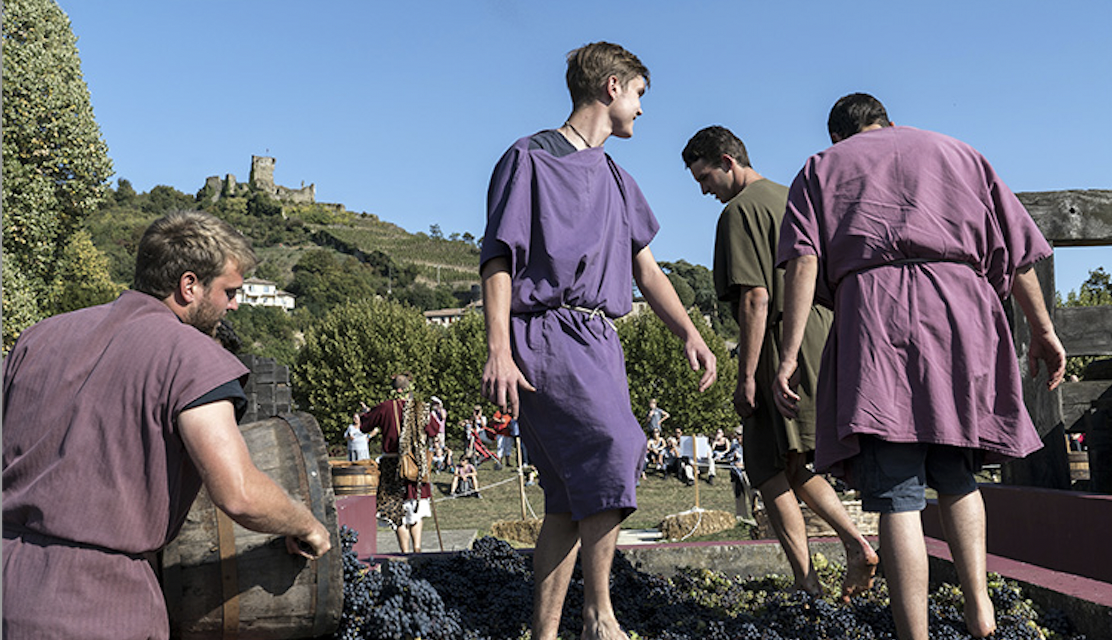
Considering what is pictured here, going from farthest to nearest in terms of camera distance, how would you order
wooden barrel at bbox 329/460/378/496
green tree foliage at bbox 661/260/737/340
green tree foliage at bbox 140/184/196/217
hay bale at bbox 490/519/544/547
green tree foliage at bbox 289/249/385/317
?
green tree foliage at bbox 140/184/196/217 → green tree foliage at bbox 289/249/385/317 → green tree foliage at bbox 661/260/737/340 → hay bale at bbox 490/519/544/547 → wooden barrel at bbox 329/460/378/496

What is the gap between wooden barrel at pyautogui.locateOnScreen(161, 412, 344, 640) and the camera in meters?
2.66

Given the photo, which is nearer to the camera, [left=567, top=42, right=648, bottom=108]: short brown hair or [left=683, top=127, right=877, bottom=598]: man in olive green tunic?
[left=567, top=42, right=648, bottom=108]: short brown hair

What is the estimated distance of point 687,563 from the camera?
4430mm

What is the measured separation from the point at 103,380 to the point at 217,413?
0.81ft

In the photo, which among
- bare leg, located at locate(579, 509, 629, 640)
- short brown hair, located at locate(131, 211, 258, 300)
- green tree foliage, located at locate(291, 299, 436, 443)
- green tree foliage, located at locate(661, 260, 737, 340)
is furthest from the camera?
green tree foliage, located at locate(661, 260, 737, 340)

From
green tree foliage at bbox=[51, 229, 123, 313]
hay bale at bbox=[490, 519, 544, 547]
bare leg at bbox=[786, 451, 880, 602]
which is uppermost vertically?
green tree foliage at bbox=[51, 229, 123, 313]

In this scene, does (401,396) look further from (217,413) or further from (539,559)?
(217,413)

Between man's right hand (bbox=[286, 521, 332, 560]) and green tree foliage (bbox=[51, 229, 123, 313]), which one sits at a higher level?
green tree foliage (bbox=[51, 229, 123, 313])

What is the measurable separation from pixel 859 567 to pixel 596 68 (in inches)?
75.5

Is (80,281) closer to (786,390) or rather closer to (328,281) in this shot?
(786,390)

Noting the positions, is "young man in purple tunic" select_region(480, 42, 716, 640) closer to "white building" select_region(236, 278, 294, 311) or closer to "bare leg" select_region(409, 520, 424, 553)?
"bare leg" select_region(409, 520, 424, 553)

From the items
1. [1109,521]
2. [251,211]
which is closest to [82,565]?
[1109,521]

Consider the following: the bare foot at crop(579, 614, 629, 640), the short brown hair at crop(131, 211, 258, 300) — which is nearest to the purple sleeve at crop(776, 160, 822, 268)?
the bare foot at crop(579, 614, 629, 640)

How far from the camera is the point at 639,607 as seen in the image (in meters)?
3.79
